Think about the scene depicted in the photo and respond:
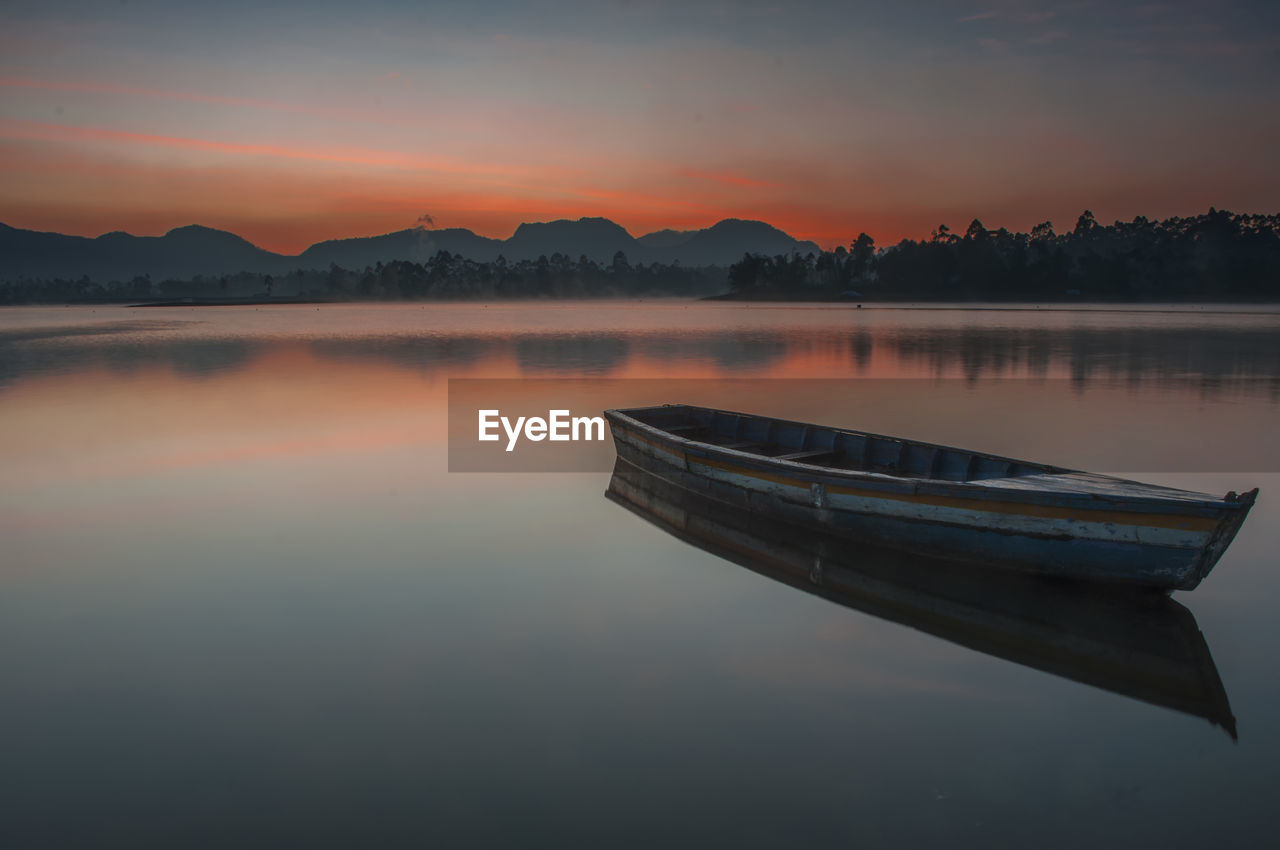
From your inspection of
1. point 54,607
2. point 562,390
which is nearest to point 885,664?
point 54,607

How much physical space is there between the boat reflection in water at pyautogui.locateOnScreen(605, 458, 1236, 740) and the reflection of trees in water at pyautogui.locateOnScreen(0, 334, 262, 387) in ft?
91.0

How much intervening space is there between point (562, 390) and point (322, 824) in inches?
894

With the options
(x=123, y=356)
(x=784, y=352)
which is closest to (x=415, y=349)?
(x=123, y=356)

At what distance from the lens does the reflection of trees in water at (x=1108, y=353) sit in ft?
96.6

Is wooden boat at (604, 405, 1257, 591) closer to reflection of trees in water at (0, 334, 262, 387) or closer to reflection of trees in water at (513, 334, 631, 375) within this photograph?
reflection of trees in water at (513, 334, 631, 375)

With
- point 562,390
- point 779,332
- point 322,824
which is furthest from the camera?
point 779,332

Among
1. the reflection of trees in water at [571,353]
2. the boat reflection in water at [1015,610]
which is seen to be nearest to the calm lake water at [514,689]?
the boat reflection in water at [1015,610]

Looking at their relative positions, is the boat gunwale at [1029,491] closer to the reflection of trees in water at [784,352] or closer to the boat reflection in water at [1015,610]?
the boat reflection in water at [1015,610]

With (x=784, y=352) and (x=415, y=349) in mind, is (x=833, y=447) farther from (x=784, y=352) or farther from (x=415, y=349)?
(x=415, y=349)

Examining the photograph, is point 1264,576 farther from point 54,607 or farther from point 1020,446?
point 54,607

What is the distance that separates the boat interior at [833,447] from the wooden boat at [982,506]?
23 millimetres

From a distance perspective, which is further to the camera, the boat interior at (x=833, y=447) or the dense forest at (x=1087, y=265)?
the dense forest at (x=1087, y=265)

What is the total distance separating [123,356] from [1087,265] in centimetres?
12793

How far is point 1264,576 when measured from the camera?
8.77 meters
